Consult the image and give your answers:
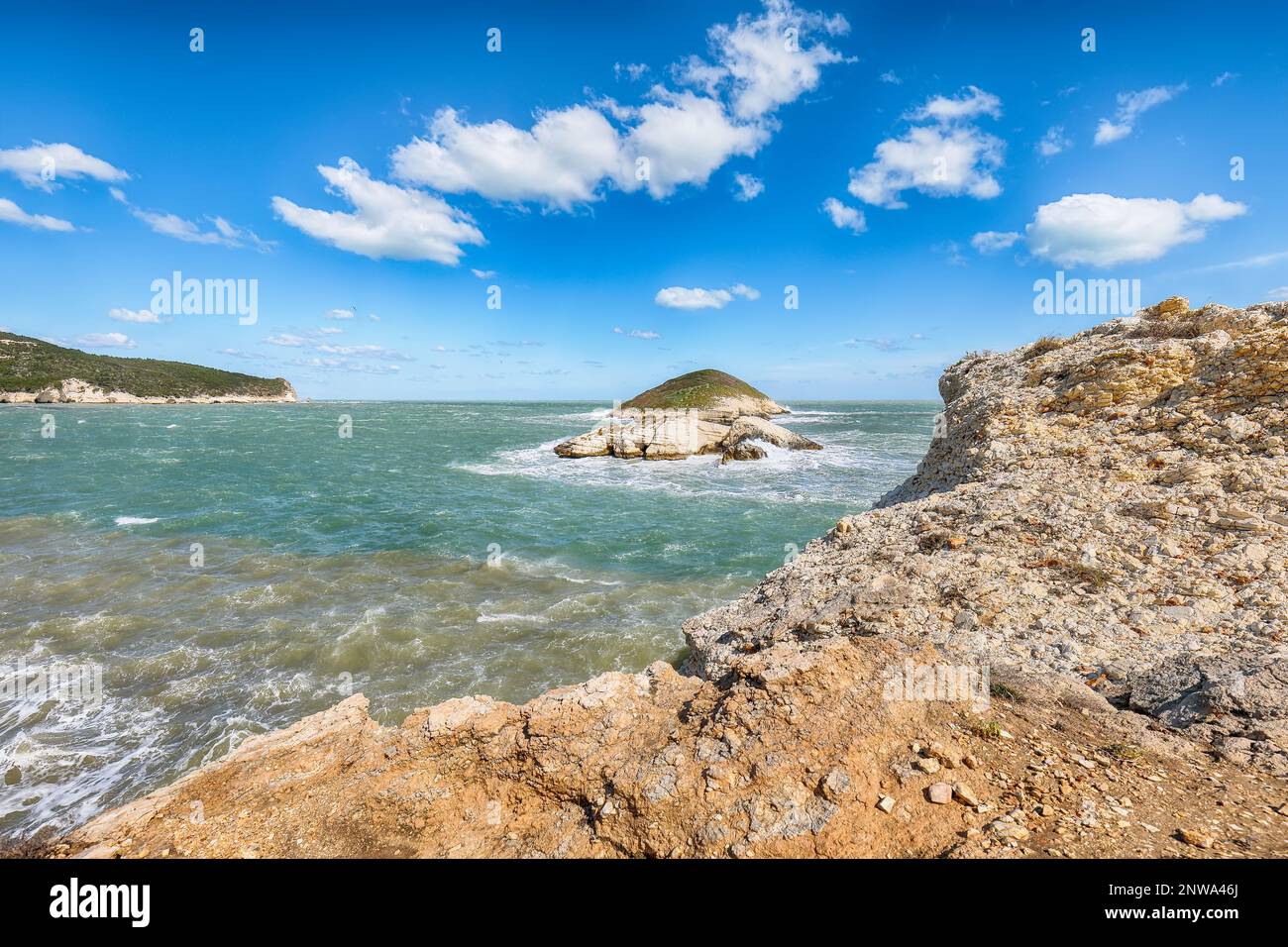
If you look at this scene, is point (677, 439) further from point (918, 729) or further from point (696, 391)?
point (696, 391)

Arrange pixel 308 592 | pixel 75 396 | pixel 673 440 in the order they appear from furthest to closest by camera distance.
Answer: pixel 75 396 < pixel 673 440 < pixel 308 592

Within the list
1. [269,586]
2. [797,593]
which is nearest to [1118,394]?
[797,593]

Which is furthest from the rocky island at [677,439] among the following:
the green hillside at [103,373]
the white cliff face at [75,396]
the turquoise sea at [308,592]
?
the green hillside at [103,373]

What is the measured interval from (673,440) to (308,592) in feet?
121

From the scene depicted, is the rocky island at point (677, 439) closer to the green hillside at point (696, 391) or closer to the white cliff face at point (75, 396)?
the green hillside at point (696, 391)

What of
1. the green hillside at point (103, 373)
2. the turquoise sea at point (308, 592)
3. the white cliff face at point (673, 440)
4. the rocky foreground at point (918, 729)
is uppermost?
the green hillside at point (103, 373)

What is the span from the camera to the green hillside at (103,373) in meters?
139

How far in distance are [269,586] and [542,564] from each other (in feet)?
26.1

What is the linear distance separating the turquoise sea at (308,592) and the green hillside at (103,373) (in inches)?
6330

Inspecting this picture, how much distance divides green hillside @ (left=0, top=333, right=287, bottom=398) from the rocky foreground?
203 m

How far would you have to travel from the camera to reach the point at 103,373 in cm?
14800

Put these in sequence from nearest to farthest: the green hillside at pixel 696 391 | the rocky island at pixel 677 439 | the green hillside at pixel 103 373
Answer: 1. the rocky island at pixel 677 439
2. the green hillside at pixel 696 391
3. the green hillside at pixel 103 373

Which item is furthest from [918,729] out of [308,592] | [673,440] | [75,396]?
[75,396]
